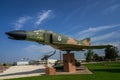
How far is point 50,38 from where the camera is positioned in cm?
2345

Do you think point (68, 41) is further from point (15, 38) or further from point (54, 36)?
point (15, 38)

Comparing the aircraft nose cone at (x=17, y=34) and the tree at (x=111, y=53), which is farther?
the tree at (x=111, y=53)

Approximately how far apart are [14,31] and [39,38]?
2995 mm

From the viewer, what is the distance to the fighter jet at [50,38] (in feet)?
69.4

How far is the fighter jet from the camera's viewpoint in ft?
69.4

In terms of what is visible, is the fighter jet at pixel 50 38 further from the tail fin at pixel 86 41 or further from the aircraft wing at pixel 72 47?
the tail fin at pixel 86 41

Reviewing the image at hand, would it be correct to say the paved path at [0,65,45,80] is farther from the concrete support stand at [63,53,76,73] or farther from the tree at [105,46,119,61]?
the tree at [105,46,119,61]

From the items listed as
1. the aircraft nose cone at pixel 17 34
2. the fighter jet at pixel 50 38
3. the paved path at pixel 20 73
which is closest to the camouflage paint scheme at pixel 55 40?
the fighter jet at pixel 50 38

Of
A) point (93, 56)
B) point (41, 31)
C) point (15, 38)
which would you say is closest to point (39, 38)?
point (41, 31)

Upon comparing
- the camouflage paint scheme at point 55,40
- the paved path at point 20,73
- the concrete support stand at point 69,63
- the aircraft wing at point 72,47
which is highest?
the camouflage paint scheme at point 55,40

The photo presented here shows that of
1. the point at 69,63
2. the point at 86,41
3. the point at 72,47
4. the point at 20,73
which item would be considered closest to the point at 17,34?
the point at 20,73

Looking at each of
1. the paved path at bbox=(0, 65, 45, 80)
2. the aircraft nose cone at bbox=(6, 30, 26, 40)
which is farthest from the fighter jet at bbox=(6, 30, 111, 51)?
the paved path at bbox=(0, 65, 45, 80)

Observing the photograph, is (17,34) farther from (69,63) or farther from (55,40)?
(69,63)

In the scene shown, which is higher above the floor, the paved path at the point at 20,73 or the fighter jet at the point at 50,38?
the fighter jet at the point at 50,38
